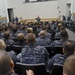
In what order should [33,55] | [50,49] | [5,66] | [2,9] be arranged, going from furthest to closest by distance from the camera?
[2,9]
[50,49]
[33,55]
[5,66]

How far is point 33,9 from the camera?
83.6ft

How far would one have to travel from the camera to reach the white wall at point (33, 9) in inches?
960

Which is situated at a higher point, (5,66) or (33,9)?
(33,9)

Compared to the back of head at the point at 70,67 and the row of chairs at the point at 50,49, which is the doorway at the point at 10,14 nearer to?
the row of chairs at the point at 50,49

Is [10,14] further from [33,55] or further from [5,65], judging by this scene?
[5,65]

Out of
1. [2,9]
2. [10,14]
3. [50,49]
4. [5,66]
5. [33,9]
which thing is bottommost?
[50,49]

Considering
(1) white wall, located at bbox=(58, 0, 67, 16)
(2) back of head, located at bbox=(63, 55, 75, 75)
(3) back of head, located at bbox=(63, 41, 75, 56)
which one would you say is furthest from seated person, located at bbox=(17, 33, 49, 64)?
(1) white wall, located at bbox=(58, 0, 67, 16)

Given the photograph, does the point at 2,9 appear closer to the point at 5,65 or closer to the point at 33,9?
the point at 33,9

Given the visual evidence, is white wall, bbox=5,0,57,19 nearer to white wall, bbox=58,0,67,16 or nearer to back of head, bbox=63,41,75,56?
white wall, bbox=58,0,67,16

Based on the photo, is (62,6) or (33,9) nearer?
(62,6)

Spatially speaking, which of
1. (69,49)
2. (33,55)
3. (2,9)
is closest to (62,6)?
(2,9)

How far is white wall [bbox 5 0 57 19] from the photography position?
80.0ft

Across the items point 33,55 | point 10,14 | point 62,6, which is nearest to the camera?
point 33,55

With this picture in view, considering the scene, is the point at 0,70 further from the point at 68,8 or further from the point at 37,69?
the point at 68,8
